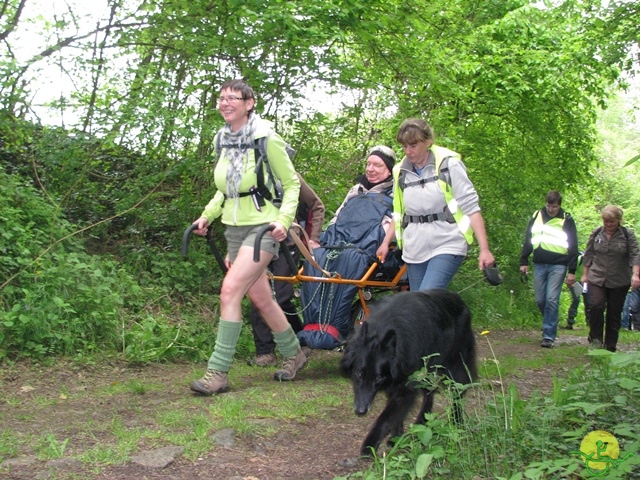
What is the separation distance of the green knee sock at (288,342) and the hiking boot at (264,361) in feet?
2.68

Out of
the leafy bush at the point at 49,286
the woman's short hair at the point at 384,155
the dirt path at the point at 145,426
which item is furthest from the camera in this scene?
the woman's short hair at the point at 384,155

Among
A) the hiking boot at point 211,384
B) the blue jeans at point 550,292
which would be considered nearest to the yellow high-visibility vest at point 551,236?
the blue jeans at point 550,292

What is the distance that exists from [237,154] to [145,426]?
6.82 ft

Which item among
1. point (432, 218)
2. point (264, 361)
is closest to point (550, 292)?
point (264, 361)

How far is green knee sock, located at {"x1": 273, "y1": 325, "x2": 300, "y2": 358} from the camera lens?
612 cm

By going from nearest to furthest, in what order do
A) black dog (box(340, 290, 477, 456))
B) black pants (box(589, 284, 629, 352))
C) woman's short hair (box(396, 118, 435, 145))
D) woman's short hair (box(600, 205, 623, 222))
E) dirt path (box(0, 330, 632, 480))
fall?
dirt path (box(0, 330, 632, 480)) → black dog (box(340, 290, 477, 456)) → woman's short hair (box(396, 118, 435, 145)) → black pants (box(589, 284, 629, 352)) → woman's short hair (box(600, 205, 623, 222))

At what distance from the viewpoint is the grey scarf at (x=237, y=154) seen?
5.49 meters

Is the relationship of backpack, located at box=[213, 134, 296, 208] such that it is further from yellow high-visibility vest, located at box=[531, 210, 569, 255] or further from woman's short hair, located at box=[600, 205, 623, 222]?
yellow high-visibility vest, located at box=[531, 210, 569, 255]

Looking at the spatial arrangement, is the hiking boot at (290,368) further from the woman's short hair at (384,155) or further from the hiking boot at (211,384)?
the woman's short hair at (384,155)

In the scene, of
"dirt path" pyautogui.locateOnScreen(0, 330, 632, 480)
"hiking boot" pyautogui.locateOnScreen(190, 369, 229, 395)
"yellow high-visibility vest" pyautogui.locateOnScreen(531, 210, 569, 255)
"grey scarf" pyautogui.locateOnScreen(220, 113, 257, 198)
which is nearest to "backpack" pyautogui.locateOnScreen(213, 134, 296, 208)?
"grey scarf" pyautogui.locateOnScreen(220, 113, 257, 198)

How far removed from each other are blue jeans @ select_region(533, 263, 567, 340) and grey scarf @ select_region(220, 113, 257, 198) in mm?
6109

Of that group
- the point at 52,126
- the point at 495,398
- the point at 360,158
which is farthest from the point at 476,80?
the point at 495,398

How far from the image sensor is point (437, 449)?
3785 mm

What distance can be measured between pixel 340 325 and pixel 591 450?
3.22 meters
